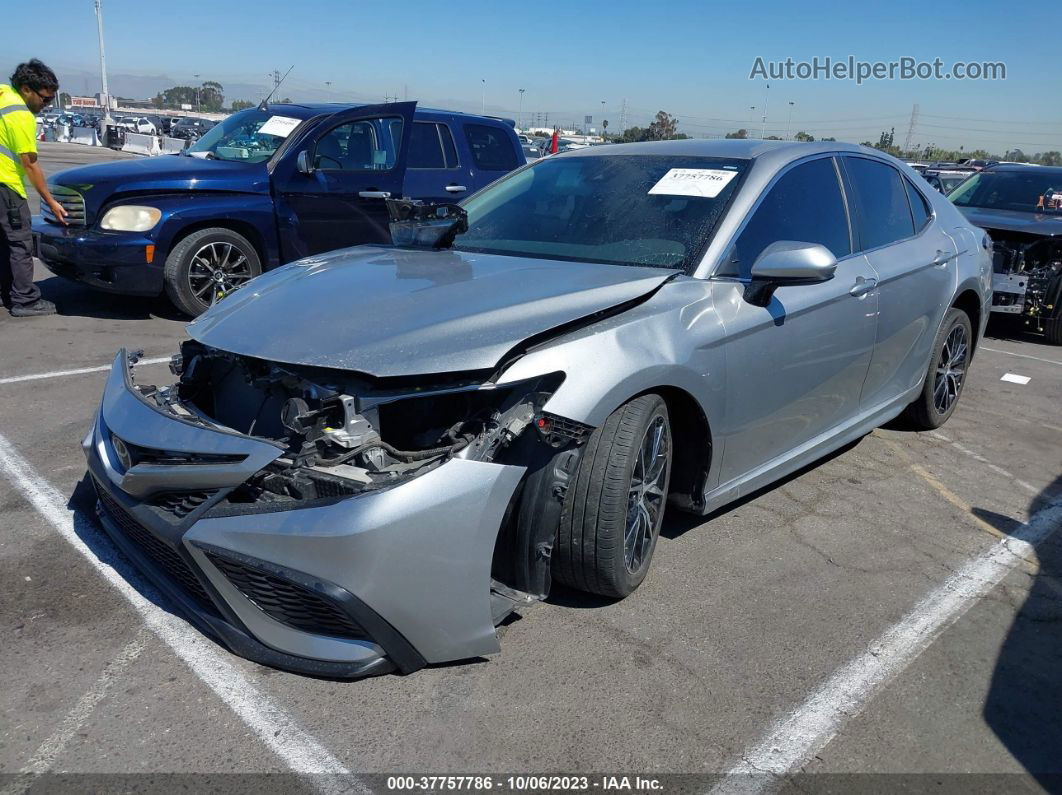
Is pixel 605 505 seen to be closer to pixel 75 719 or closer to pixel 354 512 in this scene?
pixel 354 512

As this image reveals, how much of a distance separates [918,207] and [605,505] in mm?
3287

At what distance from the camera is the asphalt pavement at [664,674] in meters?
2.45

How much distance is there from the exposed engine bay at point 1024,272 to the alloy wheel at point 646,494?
6.74 metres

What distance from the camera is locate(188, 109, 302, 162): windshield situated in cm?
791

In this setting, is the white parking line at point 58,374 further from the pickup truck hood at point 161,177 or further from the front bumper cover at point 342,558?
the front bumper cover at point 342,558

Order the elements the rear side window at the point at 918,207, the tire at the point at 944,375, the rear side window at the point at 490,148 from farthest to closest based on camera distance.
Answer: the rear side window at the point at 490,148
the tire at the point at 944,375
the rear side window at the point at 918,207

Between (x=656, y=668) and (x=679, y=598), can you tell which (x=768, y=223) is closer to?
(x=679, y=598)

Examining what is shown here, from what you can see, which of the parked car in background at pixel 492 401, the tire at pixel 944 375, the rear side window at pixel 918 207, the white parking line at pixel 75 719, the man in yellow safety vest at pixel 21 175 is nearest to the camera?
the white parking line at pixel 75 719

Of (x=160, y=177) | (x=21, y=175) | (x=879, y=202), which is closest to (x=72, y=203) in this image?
(x=21, y=175)

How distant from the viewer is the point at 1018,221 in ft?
28.5

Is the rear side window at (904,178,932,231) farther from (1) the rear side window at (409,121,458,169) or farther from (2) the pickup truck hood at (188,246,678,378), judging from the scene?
(1) the rear side window at (409,121,458,169)

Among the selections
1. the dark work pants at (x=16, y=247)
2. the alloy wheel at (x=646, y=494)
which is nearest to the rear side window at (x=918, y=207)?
the alloy wheel at (x=646, y=494)

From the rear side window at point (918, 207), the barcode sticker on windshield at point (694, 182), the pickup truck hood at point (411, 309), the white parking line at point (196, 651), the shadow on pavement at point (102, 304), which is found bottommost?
the shadow on pavement at point (102, 304)

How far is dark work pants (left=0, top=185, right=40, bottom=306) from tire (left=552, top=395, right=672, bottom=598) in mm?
6253
